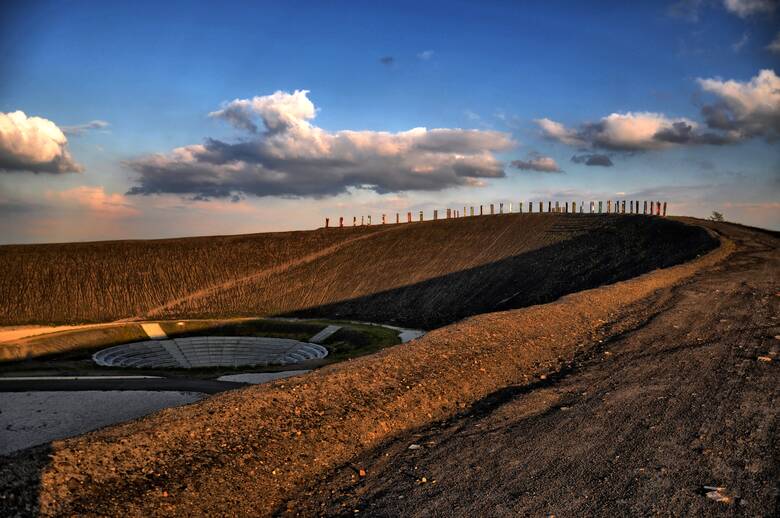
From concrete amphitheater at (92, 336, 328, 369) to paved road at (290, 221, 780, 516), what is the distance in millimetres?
34509

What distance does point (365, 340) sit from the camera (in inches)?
1912

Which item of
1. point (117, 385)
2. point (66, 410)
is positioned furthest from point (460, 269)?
point (66, 410)

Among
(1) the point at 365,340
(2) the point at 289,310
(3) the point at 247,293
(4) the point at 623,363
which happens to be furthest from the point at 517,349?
(3) the point at 247,293

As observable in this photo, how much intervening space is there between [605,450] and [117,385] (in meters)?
25.0

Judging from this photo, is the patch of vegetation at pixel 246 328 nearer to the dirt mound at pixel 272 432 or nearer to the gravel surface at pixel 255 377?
the gravel surface at pixel 255 377

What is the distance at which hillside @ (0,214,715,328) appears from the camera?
182 ft

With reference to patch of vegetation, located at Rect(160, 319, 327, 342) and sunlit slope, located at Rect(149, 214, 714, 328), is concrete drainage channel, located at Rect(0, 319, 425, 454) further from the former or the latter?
sunlit slope, located at Rect(149, 214, 714, 328)

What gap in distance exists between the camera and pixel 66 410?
23547mm

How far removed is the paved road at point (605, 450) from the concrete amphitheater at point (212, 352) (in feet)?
113

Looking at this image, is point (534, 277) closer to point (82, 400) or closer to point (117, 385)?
point (117, 385)

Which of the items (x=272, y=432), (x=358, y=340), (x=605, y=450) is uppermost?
(x=605, y=450)

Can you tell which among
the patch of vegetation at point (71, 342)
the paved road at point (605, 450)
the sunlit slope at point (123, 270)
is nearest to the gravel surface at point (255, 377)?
the paved road at point (605, 450)

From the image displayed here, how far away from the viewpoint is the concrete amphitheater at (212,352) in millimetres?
48844

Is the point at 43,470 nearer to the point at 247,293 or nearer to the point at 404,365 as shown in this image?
the point at 404,365
